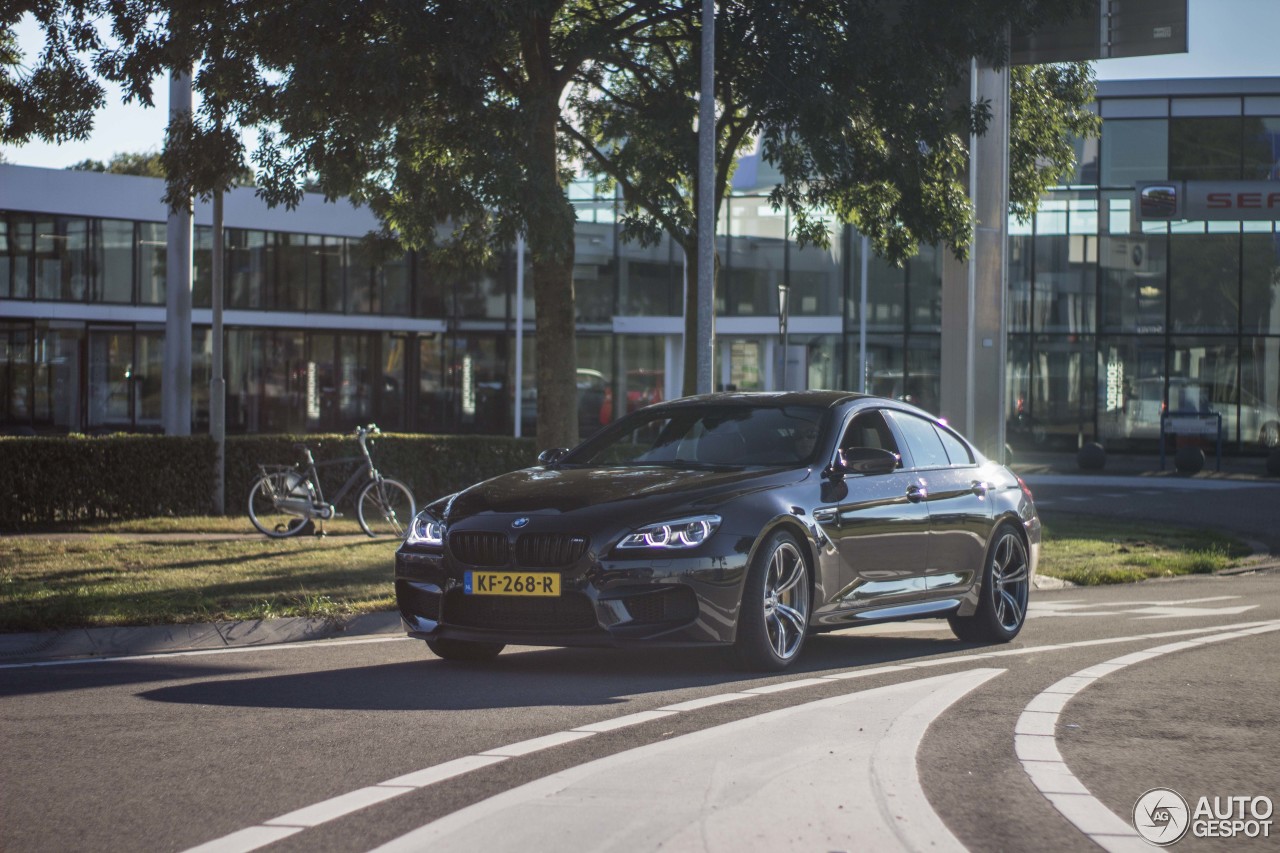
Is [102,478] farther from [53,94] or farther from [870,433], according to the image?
[870,433]

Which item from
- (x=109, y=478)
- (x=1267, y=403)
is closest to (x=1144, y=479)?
(x=1267, y=403)

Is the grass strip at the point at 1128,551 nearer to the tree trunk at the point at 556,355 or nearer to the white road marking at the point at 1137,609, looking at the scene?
the white road marking at the point at 1137,609

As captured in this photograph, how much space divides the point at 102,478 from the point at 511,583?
11.6 meters

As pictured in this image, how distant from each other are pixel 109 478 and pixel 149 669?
1032 cm

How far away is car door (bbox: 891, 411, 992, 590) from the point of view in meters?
10.3

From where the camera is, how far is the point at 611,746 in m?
6.56

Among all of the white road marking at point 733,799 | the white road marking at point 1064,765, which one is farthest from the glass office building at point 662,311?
the white road marking at point 733,799

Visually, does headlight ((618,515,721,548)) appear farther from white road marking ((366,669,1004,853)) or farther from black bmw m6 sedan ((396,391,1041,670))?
white road marking ((366,669,1004,853))

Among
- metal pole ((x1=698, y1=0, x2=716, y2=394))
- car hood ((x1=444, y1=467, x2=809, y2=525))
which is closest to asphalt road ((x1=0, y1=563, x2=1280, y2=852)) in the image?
car hood ((x1=444, y1=467, x2=809, y2=525))

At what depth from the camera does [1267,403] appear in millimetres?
40094

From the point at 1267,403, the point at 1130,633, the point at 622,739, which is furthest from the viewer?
the point at 1267,403

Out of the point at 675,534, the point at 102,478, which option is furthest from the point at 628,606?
the point at 102,478

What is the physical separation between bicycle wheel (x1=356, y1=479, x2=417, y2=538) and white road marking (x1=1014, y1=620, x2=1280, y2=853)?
31.5 feet

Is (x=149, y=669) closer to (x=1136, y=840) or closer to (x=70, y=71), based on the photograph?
(x=1136, y=840)
